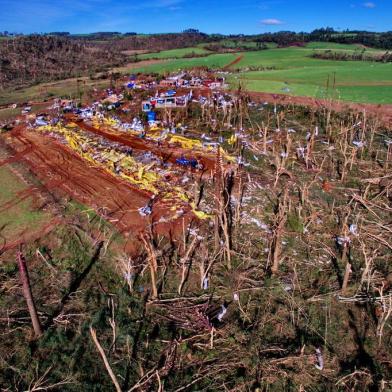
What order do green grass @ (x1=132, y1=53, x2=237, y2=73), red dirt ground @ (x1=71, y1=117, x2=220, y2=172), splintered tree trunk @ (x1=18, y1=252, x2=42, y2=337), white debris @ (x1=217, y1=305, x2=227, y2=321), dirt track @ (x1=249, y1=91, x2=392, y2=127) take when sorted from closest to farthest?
splintered tree trunk @ (x1=18, y1=252, x2=42, y2=337) → white debris @ (x1=217, y1=305, x2=227, y2=321) → red dirt ground @ (x1=71, y1=117, x2=220, y2=172) → dirt track @ (x1=249, y1=91, x2=392, y2=127) → green grass @ (x1=132, y1=53, x2=237, y2=73)

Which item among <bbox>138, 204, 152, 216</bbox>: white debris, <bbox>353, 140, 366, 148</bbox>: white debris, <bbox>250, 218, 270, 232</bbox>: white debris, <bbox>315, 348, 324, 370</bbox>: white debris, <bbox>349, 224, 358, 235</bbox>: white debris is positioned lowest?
<bbox>315, 348, 324, 370</bbox>: white debris

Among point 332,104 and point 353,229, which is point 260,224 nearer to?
point 353,229

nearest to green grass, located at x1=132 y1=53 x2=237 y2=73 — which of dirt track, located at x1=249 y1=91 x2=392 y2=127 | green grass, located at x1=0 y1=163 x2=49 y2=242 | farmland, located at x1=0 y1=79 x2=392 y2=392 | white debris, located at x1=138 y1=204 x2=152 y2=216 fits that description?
dirt track, located at x1=249 y1=91 x2=392 y2=127

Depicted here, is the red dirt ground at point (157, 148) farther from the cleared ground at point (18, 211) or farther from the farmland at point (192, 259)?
the cleared ground at point (18, 211)

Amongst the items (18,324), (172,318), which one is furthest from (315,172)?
(18,324)

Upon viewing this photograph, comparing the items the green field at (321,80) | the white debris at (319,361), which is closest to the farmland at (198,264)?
the white debris at (319,361)

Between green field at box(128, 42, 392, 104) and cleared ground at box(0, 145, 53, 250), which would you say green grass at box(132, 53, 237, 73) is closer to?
green field at box(128, 42, 392, 104)

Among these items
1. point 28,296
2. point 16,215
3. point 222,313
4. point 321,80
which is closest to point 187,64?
point 321,80
